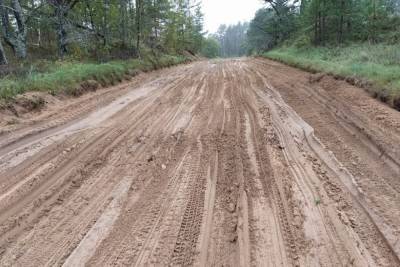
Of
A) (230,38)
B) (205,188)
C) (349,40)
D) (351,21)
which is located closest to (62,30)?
(205,188)

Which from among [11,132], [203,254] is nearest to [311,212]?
[203,254]

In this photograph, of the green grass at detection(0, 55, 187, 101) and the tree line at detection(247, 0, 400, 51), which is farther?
the tree line at detection(247, 0, 400, 51)

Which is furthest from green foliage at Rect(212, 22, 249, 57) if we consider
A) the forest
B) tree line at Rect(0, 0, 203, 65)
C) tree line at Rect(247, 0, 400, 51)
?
tree line at Rect(0, 0, 203, 65)

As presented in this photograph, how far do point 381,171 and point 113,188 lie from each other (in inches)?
135

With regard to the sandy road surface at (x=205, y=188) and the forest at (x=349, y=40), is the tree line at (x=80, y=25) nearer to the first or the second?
the sandy road surface at (x=205, y=188)

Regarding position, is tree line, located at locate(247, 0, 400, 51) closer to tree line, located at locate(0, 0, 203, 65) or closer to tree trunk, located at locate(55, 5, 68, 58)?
tree line, located at locate(0, 0, 203, 65)

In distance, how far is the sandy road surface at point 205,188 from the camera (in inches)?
89.4

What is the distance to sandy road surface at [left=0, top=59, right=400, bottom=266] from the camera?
2.27 m

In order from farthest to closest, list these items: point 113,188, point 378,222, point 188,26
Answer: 1. point 188,26
2. point 113,188
3. point 378,222

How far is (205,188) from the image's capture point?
3.14m

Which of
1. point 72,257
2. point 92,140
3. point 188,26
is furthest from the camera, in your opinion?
point 188,26

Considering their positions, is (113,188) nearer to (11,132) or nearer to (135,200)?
A: (135,200)

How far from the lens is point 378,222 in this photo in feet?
8.50

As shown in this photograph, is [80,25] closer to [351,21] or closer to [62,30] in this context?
Result: [62,30]
